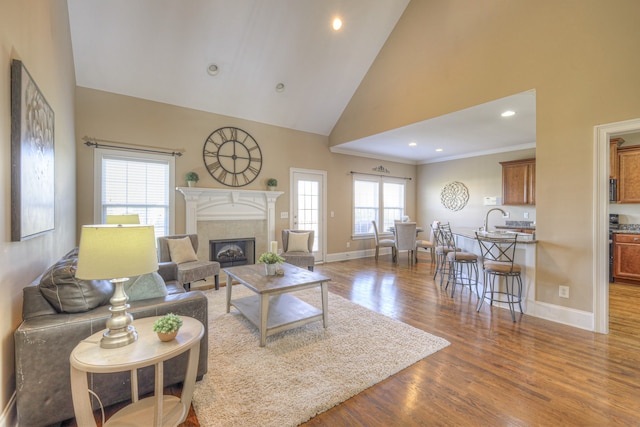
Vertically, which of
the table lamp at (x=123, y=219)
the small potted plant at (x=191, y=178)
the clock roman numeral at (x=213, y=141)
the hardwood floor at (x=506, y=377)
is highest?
the clock roman numeral at (x=213, y=141)

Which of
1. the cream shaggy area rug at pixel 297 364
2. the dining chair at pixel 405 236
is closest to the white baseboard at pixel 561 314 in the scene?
the cream shaggy area rug at pixel 297 364

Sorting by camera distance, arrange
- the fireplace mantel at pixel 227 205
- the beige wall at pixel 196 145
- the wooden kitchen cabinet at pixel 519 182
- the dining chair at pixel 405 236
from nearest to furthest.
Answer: the beige wall at pixel 196 145 → the fireplace mantel at pixel 227 205 → the wooden kitchen cabinet at pixel 519 182 → the dining chair at pixel 405 236

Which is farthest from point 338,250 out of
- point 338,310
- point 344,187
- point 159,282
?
point 159,282

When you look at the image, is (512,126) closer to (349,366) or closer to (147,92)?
(349,366)

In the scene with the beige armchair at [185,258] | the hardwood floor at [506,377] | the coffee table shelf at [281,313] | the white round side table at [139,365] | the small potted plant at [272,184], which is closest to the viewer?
the white round side table at [139,365]

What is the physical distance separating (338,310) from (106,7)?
4.60 meters

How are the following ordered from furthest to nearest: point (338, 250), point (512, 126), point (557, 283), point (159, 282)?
point (338, 250), point (512, 126), point (557, 283), point (159, 282)

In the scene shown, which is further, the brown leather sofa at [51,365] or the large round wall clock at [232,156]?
the large round wall clock at [232,156]

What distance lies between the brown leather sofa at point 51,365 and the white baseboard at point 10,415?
7cm

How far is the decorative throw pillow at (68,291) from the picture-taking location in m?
1.60

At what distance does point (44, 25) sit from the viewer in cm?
218

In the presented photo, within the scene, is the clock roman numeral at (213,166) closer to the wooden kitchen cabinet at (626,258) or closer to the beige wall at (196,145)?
the beige wall at (196,145)

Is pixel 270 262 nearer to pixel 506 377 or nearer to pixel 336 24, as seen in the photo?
pixel 506 377

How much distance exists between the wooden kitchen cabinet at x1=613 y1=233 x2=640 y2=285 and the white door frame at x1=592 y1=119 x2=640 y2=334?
268cm
